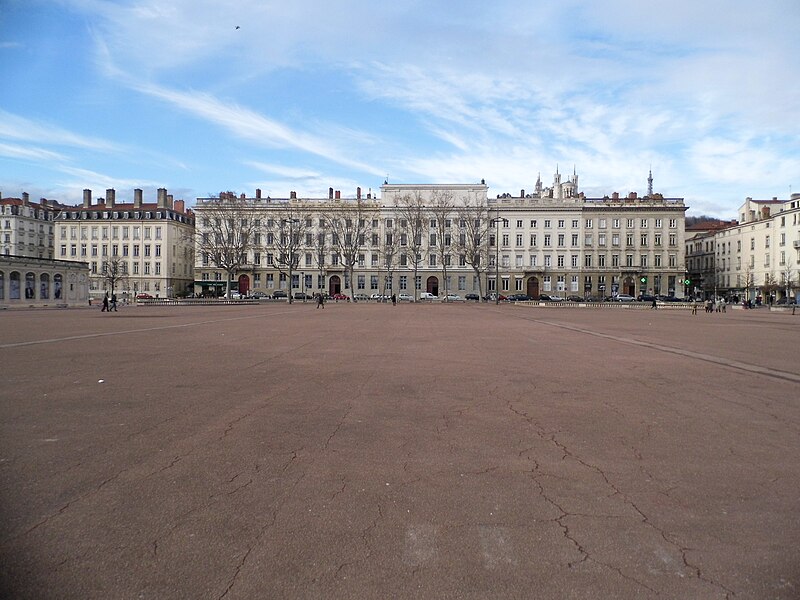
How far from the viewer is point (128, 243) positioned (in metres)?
93.2

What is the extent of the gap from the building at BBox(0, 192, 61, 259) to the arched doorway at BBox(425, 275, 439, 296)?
70.5 meters

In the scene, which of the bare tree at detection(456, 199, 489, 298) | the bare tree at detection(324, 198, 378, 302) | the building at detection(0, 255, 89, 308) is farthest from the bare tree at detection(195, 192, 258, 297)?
the bare tree at detection(456, 199, 489, 298)

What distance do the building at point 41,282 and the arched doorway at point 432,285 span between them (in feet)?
164

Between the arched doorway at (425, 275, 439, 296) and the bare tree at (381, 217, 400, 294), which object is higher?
the bare tree at (381, 217, 400, 294)

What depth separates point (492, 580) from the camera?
321cm

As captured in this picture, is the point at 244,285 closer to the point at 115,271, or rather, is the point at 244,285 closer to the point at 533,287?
the point at 115,271

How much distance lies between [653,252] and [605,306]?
32.5 meters

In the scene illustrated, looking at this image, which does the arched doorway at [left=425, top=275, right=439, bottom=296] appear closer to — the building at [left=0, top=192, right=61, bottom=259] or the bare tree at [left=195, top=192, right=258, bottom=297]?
the bare tree at [left=195, top=192, right=258, bottom=297]

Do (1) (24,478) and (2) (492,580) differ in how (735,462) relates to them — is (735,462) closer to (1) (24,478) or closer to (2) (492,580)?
(2) (492,580)

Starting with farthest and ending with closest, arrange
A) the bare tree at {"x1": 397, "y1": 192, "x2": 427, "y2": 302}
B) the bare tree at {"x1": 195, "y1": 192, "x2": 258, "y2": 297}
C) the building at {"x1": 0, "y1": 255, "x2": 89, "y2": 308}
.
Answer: the bare tree at {"x1": 397, "y1": 192, "x2": 427, "y2": 302}
the bare tree at {"x1": 195, "y1": 192, "x2": 258, "y2": 297}
the building at {"x1": 0, "y1": 255, "x2": 89, "y2": 308}

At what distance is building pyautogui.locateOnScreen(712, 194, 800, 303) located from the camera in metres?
78.3

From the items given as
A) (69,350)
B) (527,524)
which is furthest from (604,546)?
(69,350)

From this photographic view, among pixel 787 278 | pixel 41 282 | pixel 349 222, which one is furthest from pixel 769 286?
pixel 41 282

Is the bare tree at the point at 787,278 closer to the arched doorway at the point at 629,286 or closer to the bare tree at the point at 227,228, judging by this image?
the arched doorway at the point at 629,286
